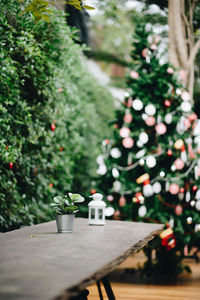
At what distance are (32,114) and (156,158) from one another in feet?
4.98

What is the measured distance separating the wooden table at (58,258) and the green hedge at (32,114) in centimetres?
80

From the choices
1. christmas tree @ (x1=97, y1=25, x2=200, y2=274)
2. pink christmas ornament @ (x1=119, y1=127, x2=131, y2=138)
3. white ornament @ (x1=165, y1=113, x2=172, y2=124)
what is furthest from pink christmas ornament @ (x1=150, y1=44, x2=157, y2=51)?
pink christmas ornament @ (x1=119, y1=127, x2=131, y2=138)

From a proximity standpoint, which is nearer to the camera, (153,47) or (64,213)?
(64,213)

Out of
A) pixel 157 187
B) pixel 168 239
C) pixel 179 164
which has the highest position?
pixel 179 164

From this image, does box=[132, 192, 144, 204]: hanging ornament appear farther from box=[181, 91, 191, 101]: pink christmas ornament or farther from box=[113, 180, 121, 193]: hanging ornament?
box=[181, 91, 191, 101]: pink christmas ornament

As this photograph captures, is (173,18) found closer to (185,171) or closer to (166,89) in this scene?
(166,89)

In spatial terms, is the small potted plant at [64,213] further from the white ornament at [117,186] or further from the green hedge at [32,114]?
the white ornament at [117,186]

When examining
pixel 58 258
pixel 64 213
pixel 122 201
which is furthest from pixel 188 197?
pixel 58 258

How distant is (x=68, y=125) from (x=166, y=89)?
3.59ft

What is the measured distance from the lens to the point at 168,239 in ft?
14.3

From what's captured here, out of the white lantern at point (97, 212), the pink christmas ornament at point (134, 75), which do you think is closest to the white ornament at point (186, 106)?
the pink christmas ornament at point (134, 75)

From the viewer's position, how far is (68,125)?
4.65m

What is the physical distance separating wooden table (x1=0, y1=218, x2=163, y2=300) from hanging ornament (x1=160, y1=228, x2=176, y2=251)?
1643 millimetres

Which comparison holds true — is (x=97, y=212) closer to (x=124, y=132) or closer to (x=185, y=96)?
(x=124, y=132)
